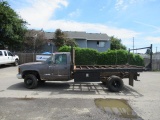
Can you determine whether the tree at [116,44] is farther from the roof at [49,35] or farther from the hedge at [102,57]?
the hedge at [102,57]

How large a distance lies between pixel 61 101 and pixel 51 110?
151 cm

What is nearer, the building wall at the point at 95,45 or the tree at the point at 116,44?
the building wall at the point at 95,45

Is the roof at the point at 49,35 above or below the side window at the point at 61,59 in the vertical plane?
above

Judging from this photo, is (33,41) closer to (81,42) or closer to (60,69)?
(81,42)

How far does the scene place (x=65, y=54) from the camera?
13.2 meters

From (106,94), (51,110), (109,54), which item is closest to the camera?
(51,110)

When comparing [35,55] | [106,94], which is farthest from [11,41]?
[106,94]

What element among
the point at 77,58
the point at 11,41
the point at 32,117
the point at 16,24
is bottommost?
the point at 32,117

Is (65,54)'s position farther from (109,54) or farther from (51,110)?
(109,54)

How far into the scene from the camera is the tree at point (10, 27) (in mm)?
32375

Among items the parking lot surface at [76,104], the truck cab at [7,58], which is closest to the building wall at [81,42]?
the truck cab at [7,58]

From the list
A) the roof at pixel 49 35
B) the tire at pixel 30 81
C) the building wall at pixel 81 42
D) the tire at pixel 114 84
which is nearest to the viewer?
the tire at pixel 114 84

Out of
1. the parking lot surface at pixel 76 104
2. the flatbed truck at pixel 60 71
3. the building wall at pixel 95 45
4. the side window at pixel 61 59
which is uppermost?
the building wall at pixel 95 45

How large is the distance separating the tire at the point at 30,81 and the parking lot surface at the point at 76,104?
→ 0.87 feet
